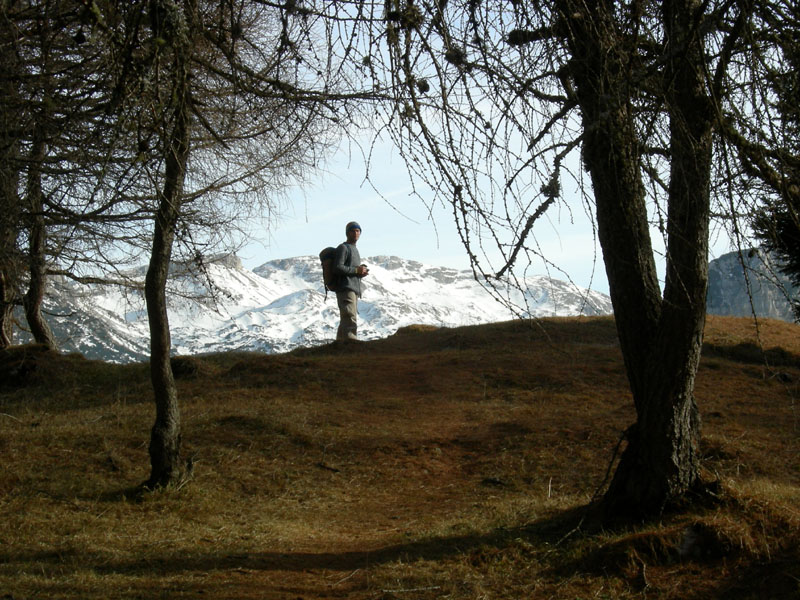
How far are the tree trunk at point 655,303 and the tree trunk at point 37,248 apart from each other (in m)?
4.97

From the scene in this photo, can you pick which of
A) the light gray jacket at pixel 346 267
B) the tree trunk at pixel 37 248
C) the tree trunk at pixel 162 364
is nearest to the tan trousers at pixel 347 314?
the light gray jacket at pixel 346 267

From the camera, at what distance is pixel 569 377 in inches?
420

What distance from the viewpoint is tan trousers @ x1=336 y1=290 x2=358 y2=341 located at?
46.8 feet

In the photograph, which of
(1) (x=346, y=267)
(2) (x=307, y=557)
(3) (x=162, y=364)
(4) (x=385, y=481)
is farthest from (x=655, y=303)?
(1) (x=346, y=267)

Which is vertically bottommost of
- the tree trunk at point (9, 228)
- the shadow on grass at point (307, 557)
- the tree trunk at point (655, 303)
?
the shadow on grass at point (307, 557)

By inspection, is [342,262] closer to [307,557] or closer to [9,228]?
[9,228]

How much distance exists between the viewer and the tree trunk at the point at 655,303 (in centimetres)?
422

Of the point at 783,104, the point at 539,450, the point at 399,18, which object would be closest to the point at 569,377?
the point at 539,450

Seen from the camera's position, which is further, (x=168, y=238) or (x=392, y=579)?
(x=168, y=238)

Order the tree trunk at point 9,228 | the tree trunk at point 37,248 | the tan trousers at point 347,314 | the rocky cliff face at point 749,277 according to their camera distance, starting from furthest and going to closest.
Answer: the tan trousers at point 347,314 < the tree trunk at point 37,248 < the tree trunk at point 9,228 < the rocky cliff face at point 749,277

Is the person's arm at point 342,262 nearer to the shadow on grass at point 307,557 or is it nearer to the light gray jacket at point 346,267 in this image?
the light gray jacket at point 346,267

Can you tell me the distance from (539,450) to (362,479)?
1.81 m

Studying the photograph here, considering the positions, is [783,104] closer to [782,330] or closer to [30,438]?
[30,438]

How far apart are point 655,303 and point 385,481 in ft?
11.4
